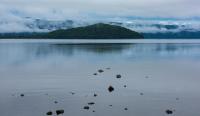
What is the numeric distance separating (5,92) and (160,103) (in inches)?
646

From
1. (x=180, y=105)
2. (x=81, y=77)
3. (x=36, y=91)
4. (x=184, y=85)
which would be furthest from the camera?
(x=81, y=77)

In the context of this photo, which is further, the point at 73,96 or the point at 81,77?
the point at 81,77

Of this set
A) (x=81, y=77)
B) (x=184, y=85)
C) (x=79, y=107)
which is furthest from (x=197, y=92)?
(x=81, y=77)

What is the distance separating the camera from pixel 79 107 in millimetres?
33969

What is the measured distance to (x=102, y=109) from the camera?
33125 millimetres

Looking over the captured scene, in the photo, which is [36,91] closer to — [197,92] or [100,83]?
[100,83]

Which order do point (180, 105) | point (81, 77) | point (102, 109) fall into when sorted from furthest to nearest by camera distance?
point (81, 77) < point (180, 105) < point (102, 109)

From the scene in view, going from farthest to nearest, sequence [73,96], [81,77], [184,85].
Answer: [81,77] < [184,85] < [73,96]

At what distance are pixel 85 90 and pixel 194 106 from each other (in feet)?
43.0

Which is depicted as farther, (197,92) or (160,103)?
(197,92)

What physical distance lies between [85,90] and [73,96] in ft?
13.0

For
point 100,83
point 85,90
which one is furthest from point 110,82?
point 85,90

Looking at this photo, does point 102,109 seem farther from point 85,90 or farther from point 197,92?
point 197,92

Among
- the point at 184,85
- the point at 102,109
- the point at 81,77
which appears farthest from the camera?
the point at 81,77
